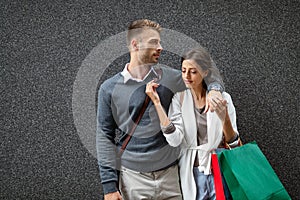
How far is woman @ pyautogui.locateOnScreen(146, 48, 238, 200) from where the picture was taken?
175cm

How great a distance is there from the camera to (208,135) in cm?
178

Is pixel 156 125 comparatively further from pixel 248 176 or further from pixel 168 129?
pixel 248 176

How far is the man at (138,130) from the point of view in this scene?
1.78m

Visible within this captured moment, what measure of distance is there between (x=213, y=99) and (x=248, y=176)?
0.34 metres

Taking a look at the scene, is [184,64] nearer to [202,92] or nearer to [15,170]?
[202,92]

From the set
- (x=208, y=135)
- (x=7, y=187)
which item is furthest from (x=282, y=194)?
(x=7, y=187)

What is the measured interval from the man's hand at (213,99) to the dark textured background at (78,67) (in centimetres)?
52

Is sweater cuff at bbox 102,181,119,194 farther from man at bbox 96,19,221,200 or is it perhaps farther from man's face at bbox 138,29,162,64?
man's face at bbox 138,29,162,64

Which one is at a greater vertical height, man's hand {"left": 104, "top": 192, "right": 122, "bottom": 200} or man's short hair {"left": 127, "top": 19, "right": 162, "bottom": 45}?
man's short hair {"left": 127, "top": 19, "right": 162, "bottom": 45}

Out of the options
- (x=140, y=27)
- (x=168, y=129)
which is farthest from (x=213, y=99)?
(x=140, y=27)

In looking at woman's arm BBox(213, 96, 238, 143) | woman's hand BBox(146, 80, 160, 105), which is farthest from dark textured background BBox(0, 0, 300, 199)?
woman's hand BBox(146, 80, 160, 105)

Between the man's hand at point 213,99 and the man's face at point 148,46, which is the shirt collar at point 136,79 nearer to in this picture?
the man's face at point 148,46

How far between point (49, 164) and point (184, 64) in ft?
3.21

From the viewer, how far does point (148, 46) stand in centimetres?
176
